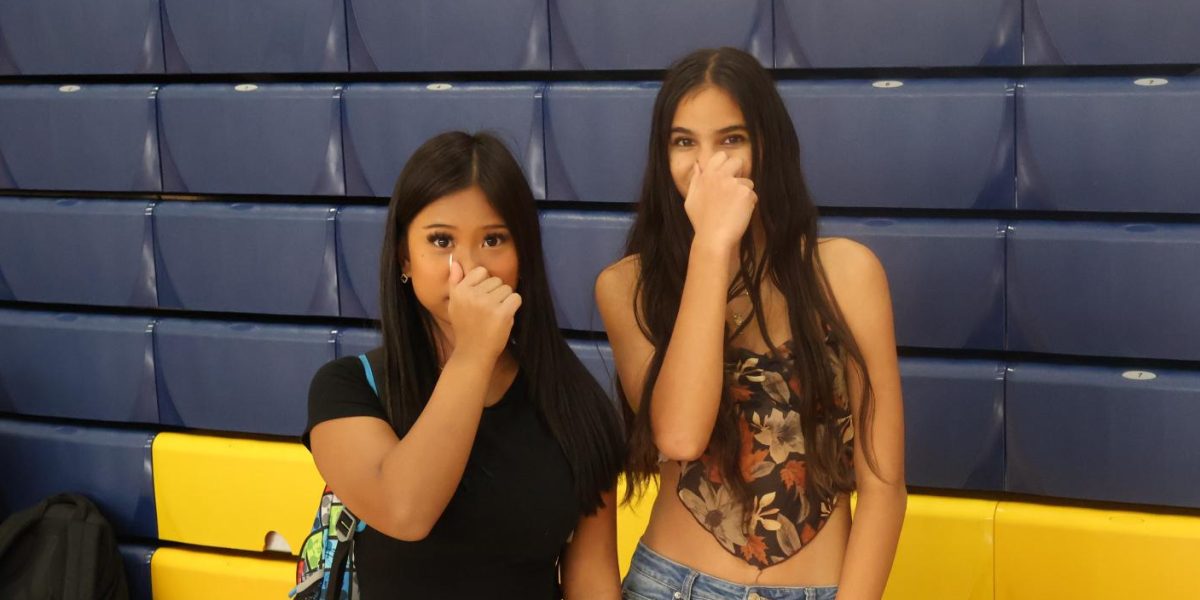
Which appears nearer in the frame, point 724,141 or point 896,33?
Answer: point 724,141

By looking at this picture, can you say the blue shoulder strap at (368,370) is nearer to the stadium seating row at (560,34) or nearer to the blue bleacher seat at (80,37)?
the stadium seating row at (560,34)

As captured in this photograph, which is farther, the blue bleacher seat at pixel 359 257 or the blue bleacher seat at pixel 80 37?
the blue bleacher seat at pixel 80 37

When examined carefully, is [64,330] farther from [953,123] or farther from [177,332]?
[953,123]

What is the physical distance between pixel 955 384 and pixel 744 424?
0.91 metres

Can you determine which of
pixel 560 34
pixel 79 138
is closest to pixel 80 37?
pixel 79 138

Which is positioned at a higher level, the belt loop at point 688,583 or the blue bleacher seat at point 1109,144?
the blue bleacher seat at point 1109,144

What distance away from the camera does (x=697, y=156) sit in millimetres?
1787

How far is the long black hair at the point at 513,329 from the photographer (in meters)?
1.68

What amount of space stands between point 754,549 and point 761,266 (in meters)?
0.38

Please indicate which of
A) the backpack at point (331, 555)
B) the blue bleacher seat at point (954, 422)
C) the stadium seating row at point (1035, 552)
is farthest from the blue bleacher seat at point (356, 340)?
the backpack at point (331, 555)

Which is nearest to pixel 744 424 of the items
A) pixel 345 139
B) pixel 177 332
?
pixel 345 139

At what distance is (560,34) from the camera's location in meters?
2.84

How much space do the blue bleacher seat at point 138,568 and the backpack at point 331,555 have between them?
1.78m

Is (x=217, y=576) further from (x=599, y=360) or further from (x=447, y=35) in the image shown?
(x=447, y=35)
